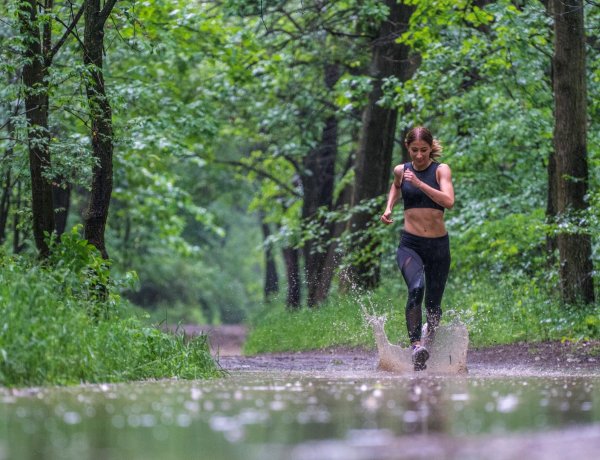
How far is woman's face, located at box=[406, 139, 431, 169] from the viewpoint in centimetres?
1014

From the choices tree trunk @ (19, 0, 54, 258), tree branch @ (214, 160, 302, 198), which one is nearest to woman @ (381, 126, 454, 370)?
tree trunk @ (19, 0, 54, 258)

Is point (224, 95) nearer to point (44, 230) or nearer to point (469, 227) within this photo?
point (469, 227)

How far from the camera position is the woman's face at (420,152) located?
10.1 meters

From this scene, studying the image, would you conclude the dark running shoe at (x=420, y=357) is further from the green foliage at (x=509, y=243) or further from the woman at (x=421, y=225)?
the green foliage at (x=509, y=243)

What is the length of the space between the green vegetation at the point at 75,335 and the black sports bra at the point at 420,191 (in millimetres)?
2266

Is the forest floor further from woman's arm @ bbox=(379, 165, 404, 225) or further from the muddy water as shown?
the muddy water

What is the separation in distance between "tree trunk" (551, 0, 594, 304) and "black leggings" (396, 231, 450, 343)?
13.7ft

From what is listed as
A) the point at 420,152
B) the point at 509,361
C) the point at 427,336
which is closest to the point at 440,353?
the point at 427,336

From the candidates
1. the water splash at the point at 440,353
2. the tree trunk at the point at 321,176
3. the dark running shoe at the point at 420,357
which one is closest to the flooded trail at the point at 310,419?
the dark running shoe at the point at 420,357

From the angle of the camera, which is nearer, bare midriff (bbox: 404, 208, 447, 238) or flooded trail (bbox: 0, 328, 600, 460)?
flooded trail (bbox: 0, 328, 600, 460)

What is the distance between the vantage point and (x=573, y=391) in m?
7.35

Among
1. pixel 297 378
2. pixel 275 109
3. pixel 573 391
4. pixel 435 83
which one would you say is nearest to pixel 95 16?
pixel 297 378

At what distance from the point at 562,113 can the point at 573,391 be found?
761 centimetres

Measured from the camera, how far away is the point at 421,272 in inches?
401
